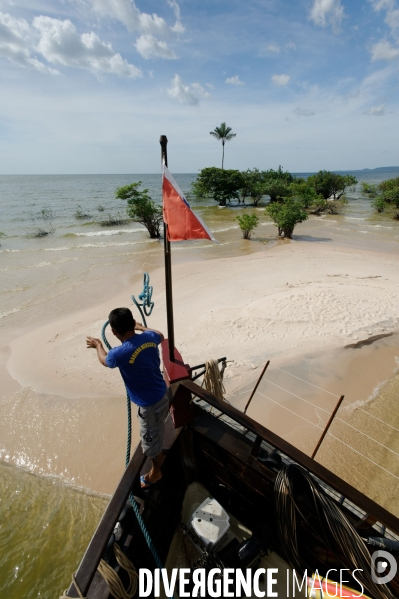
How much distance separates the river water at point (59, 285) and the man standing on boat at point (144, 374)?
253cm

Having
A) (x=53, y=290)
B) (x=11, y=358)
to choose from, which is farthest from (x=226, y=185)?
(x=11, y=358)

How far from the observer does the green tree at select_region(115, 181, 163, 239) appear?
20531 mm

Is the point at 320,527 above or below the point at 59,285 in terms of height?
above

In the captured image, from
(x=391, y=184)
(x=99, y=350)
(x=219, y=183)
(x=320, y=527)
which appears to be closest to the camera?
(x=320, y=527)

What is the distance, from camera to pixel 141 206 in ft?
69.0

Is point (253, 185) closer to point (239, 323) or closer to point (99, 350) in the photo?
point (239, 323)

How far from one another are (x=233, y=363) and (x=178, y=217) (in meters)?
5.05

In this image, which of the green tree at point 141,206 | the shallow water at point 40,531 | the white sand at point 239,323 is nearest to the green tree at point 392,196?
the white sand at point 239,323

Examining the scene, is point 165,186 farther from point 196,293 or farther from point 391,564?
point 196,293

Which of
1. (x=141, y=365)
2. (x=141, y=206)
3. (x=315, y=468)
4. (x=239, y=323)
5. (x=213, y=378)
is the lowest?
(x=239, y=323)

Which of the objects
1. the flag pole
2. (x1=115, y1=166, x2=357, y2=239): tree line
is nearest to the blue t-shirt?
the flag pole

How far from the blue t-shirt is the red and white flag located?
102 centimetres

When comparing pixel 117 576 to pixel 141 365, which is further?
pixel 141 365

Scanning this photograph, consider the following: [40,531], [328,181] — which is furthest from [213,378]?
[328,181]
